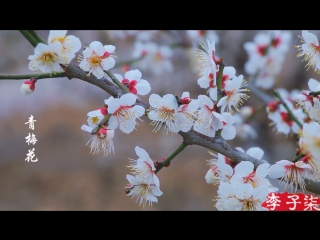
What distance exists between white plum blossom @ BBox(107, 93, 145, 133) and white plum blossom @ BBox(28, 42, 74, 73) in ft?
0.45

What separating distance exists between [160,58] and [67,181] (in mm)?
1296

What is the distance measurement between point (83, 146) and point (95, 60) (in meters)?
2.31

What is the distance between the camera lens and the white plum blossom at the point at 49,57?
822 millimetres

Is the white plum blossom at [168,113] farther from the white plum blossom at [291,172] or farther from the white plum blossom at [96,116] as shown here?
the white plum blossom at [291,172]

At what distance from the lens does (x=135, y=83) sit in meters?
0.97

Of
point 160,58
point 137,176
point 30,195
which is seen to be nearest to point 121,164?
point 30,195

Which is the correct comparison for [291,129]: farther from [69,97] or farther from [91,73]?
[69,97]

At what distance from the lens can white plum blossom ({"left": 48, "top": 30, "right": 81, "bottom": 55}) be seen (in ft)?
2.78

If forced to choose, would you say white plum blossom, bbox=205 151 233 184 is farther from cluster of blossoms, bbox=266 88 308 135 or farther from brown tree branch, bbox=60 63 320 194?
cluster of blossoms, bbox=266 88 308 135

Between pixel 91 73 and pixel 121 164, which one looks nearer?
pixel 91 73

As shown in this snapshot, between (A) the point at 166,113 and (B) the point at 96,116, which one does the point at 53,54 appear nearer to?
(B) the point at 96,116

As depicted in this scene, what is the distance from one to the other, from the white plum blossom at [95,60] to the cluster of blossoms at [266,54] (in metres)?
1.22

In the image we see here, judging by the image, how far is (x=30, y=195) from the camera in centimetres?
286

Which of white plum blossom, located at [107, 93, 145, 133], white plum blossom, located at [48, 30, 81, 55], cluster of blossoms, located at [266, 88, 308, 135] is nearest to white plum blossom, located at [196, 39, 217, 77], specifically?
white plum blossom, located at [107, 93, 145, 133]
